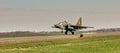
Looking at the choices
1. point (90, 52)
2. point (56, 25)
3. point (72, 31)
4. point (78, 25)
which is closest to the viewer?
point (90, 52)

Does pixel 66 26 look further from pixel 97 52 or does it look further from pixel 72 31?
pixel 97 52

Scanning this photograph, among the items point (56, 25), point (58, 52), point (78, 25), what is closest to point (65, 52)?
point (58, 52)

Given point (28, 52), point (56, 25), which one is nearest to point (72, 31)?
point (56, 25)

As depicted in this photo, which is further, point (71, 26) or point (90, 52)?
point (71, 26)

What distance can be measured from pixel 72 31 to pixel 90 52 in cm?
7725

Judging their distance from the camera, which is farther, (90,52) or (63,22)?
(63,22)

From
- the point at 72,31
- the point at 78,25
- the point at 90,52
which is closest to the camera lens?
the point at 90,52

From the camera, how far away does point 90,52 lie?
30828mm

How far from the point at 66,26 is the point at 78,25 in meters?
13.2

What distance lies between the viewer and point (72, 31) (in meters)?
108

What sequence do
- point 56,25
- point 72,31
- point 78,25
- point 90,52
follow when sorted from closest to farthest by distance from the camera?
point 90,52
point 56,25
point 72,31
point 78,25

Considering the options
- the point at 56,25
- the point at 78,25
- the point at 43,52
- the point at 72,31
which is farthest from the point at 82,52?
the point at 78,25

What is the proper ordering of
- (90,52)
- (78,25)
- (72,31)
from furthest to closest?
(78,25)
(72,31)
(90,52)

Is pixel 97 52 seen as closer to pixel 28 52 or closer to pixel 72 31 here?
pixel 28 52
